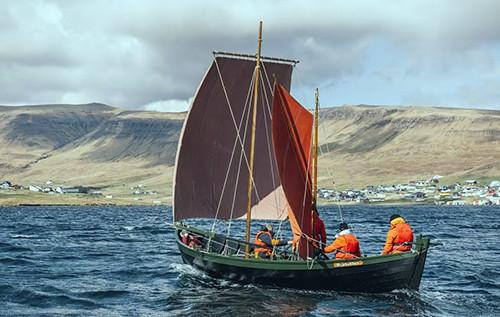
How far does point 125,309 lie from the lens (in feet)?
89.1

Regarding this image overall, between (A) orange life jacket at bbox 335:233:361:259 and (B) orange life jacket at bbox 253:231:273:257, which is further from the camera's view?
(B) orange life jacket at bbox 253:231:273:257

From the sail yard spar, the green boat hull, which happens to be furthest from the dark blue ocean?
the sail yard spar

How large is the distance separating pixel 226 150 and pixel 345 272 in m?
12.6

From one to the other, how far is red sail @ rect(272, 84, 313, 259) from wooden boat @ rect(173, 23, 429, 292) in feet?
0.16

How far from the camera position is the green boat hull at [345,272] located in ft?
93.3

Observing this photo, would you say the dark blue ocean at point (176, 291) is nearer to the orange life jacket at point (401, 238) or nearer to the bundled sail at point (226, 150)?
the orange life jacket at point (401, 238)

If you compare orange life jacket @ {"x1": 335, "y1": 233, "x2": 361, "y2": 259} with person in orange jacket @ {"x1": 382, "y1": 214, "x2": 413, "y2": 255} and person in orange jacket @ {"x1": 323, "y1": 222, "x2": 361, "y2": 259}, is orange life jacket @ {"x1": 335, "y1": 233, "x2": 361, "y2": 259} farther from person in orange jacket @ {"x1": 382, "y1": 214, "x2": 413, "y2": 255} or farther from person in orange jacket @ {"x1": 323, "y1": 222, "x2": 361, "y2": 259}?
person in orange jacket @ {"x1": 382, "y1": 214, "x2": 413, "y2": 255}

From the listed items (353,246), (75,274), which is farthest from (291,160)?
(75,274)

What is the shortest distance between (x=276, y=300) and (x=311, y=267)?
7.38 feet

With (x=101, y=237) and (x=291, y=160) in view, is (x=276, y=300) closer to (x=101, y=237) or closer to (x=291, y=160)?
(x=291, y=160)

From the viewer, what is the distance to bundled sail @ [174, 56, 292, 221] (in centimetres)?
3712

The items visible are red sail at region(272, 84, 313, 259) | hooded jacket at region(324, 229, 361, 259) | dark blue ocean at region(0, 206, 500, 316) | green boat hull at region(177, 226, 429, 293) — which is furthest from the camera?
red sail at region(272, 84, 313, 259)

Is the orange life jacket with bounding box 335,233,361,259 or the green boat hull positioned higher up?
the orange life jacket with bounding box 335,233,361,259

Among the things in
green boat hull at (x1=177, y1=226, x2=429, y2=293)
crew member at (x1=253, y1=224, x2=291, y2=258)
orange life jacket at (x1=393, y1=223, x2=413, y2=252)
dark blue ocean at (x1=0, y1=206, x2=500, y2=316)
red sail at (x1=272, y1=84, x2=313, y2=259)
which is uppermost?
red sail at (x1=272, y1=84, x2=313, y2=259)
